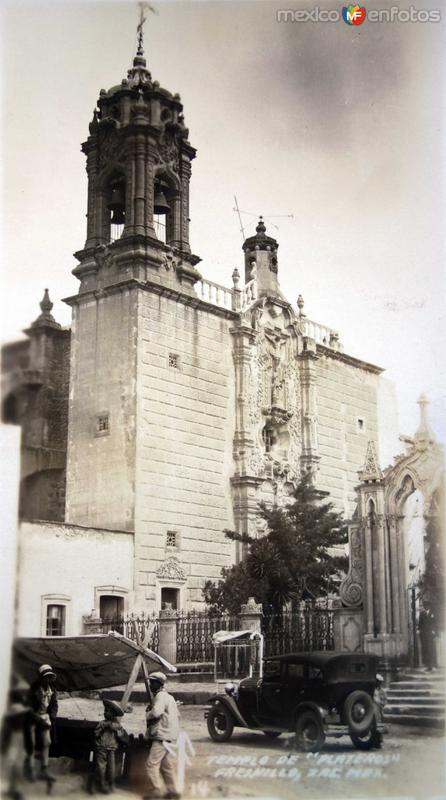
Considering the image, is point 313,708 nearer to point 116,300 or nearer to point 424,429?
point 424,429

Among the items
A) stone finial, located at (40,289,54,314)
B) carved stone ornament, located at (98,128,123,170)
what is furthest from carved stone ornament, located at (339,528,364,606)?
carved stone ornament, located at (98,128,123,170)

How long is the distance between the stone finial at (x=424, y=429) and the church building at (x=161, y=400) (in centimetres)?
474

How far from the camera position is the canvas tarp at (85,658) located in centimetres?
1331

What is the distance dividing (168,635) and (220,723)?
13.7 feet

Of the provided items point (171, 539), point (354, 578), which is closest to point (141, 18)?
point (354, 578)

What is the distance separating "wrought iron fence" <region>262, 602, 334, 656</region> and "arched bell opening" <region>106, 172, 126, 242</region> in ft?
29.1

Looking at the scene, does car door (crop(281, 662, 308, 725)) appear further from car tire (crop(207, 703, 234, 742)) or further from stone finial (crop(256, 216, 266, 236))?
stone finial (crop(256, 216, 266, 236))

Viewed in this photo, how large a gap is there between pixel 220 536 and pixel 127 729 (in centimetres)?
865

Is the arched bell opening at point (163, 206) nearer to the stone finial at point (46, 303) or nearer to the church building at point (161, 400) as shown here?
the church building at point (161, 400)

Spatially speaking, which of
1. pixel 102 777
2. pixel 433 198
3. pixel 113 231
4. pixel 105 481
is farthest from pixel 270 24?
pixel 102 777

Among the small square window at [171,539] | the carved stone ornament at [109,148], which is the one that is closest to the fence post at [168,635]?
the small square window at [171,539]

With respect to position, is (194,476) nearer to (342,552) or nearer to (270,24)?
(342,552)

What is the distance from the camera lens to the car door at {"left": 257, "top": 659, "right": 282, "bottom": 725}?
13273mm

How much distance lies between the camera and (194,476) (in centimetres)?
2122
